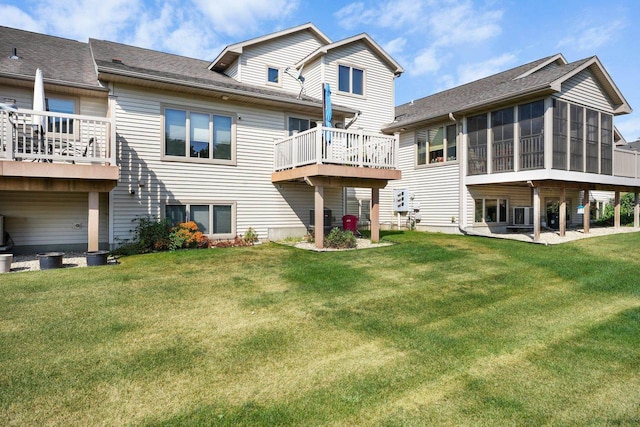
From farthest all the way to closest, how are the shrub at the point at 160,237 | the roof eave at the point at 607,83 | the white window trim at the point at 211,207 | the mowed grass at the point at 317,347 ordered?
1. the roof eave at the point at 607,83
2. the white window trim at the point at 211,207
3. the shrub at the point at 160,237
4. the mowed grass at the point at 317,347

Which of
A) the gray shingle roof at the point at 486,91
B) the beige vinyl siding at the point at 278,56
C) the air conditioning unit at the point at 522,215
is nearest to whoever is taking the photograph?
the gray shingle roof at the point at 486,91

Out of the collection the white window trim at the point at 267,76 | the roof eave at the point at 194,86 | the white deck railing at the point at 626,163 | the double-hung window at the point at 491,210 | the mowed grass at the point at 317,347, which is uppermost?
the white window trim at the point at 267,76

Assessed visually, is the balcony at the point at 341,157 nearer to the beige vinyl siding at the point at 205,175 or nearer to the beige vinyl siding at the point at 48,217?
the beige vinyl siding at the point at 205,175

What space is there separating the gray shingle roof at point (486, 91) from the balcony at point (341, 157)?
15.8ft

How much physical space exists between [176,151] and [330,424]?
33.3ft

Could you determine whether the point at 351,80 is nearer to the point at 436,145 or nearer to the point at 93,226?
the point at 436,145

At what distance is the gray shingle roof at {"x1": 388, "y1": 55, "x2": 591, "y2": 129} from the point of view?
13195 millimetres

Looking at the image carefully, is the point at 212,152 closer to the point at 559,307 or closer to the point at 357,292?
the point at 357,292

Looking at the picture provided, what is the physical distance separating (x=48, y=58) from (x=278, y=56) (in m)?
8.26

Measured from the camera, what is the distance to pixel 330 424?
2.96 meters

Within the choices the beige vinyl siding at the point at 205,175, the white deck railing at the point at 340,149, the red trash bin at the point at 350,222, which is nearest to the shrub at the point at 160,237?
the beige vinyl siding at the point at 205,175

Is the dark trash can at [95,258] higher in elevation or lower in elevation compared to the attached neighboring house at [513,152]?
lower

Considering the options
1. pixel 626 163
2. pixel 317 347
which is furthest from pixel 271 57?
pixel 626 163

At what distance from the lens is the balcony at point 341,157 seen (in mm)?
10609
